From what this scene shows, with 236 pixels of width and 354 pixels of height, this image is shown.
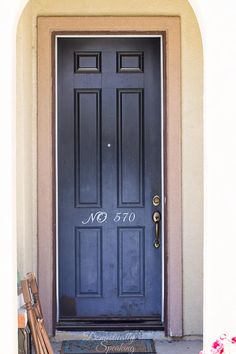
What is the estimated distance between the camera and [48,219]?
16.6ft

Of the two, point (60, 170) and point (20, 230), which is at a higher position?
point (60, 170)

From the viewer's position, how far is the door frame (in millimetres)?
5020

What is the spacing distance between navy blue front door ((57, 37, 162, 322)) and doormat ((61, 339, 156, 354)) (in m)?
0.24

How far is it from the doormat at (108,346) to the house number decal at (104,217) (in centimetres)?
95

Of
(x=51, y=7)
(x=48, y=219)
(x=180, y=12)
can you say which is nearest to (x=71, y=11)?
(x=51, y=7)

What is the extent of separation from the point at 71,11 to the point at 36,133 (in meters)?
0.99

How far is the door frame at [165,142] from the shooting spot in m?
5.02

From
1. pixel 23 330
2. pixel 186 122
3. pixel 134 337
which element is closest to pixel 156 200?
pixel 186 122

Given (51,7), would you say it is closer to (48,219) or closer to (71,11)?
(71,11)

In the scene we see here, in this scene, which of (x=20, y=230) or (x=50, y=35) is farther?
(x=50, y=35)
